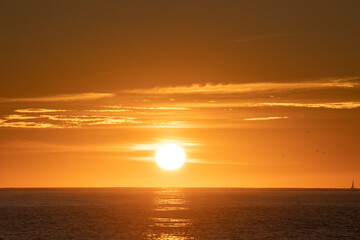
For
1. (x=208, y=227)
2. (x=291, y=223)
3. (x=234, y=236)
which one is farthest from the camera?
(x=291, y=223)

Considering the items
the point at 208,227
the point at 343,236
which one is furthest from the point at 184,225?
the point at 343,236

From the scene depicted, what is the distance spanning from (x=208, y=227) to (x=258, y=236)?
1584 centimetres

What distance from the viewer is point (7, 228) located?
342ft

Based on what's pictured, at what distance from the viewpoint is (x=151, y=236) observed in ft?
299

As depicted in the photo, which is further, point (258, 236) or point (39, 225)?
point (39, 225)

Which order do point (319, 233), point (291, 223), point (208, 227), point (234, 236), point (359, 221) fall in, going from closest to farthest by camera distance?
point (234, 236), point (319, 233), point (208, 227), point (291, 223), point (359, 221)

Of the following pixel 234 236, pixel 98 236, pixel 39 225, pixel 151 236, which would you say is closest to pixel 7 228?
pixel 39 225

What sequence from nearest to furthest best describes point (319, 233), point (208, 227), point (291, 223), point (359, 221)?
point (319, 233) → point (208, 227) → point (291, 223) → point (359, 221)

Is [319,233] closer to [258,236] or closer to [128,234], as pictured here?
[258,236]

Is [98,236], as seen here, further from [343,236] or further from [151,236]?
[343,236]

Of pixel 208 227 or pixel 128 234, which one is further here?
pixel 208 227

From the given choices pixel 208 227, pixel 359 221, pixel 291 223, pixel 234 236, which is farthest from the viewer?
pixel 359 221

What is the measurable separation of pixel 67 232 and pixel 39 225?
1445 cm

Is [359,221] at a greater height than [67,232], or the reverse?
[359,221]
